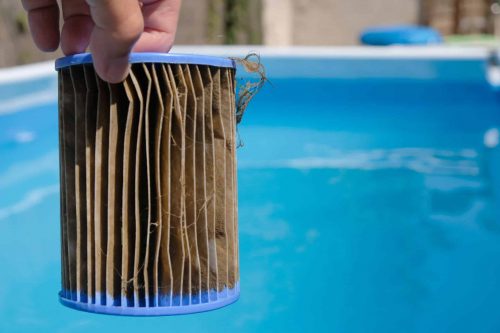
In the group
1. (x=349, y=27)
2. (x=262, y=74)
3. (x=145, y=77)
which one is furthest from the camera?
(x=349, y=27)

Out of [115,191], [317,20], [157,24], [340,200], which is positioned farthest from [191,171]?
[317,20]

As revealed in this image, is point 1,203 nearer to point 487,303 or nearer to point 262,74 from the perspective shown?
point 487,303

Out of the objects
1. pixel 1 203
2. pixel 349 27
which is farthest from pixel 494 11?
pixel 1 203

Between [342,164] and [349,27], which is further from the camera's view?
[349,27]

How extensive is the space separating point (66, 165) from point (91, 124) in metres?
0.09

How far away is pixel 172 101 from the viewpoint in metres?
1.16

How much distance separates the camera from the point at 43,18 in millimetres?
Result: 1190

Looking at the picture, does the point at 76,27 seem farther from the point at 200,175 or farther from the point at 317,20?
the point at 317,20

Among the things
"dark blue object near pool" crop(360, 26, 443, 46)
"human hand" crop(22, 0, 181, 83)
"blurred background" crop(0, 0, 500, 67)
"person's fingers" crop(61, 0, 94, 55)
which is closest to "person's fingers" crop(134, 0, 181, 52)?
"human hand" crop(22, 0, 181, 83)

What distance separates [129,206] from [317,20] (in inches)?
477

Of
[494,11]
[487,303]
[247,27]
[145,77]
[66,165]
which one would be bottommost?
[487,303]

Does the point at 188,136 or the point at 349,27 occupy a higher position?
the point at 349,27

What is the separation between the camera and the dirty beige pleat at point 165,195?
116 centimetres

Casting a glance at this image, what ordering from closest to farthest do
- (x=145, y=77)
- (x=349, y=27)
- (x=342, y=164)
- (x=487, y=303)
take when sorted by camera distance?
(x=145, y=77) → (x=487, y=303) → (x=342, y=164) → (x=349, y=27)
